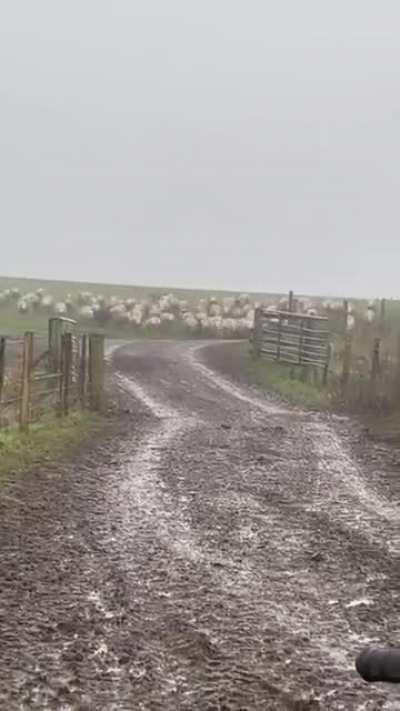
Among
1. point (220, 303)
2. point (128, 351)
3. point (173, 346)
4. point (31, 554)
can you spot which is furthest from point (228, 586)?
point (220, 303)

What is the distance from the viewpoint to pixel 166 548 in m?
7.32

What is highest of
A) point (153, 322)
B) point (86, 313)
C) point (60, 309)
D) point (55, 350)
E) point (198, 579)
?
point (55, 350)

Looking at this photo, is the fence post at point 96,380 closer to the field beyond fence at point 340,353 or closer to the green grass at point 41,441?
the green grass at point 41,441

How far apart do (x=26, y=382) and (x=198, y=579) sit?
25.5 ft

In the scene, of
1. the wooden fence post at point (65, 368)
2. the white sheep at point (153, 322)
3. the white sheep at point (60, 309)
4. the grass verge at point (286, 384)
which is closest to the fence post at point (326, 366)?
the grass verge at point (286, 384)

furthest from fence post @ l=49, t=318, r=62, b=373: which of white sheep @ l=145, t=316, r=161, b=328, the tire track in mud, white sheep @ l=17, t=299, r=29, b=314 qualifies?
white sheep @ l=17, t=299, r=29, b=314

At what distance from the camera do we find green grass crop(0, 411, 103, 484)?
1130 cm

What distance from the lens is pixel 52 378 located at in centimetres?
1579

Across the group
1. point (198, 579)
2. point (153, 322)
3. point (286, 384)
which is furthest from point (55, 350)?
point (153, 322)

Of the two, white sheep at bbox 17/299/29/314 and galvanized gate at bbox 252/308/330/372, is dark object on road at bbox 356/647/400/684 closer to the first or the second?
galvanized gate at bbox 252/308/330/372

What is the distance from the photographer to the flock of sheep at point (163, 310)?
43.3m

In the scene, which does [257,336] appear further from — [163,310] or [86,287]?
[86,287]

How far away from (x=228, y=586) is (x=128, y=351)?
82.7 feet

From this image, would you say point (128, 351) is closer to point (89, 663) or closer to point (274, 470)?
point (274, 470)
